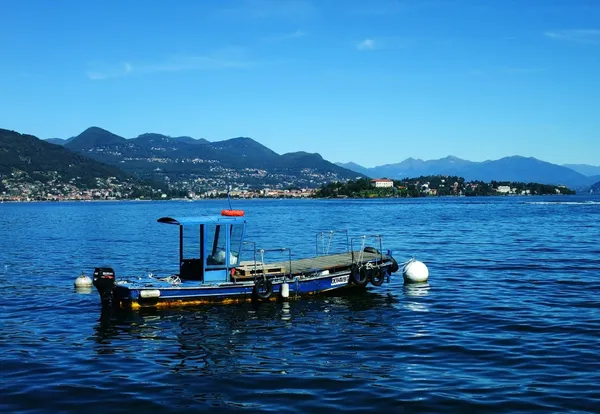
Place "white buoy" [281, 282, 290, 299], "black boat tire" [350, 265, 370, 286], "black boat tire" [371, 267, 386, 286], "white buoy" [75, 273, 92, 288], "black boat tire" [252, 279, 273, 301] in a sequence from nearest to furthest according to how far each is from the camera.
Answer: "black boat tire" [252, 279, 273, 301], "white buoy" [281, 282, 290, 299], "black boat tire" [350, 265, 370, 286], "black boat tire" [371, 267, 386, 286], "white buoy" [75, 273, 92, 288]

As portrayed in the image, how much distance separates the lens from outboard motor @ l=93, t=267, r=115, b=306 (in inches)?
866

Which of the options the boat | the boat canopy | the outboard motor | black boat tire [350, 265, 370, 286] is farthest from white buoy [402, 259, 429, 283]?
the outboard motor

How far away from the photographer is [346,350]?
17000 mm

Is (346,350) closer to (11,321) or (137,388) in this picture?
(137,388)

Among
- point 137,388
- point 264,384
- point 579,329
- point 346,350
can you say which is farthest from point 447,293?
point 137,388

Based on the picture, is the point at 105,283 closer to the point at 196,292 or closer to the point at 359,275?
the point at 196,292

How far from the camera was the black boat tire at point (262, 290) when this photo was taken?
23281mm

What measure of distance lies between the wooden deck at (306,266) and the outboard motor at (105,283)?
179 inches

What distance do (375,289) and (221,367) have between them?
13.3m

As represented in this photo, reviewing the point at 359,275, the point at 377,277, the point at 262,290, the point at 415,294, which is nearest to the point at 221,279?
the point at 262,290

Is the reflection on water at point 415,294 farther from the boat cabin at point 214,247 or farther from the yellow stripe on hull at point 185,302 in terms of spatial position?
the boat cabin at point 214,247

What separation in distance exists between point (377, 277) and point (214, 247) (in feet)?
24.1

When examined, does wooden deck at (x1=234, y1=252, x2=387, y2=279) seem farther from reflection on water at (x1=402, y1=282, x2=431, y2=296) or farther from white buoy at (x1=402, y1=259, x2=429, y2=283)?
reflection on water at (x1=402, y1=282, x2=431, y2=296)

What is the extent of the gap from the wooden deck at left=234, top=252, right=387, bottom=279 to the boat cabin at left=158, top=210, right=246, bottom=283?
0.62 metres
